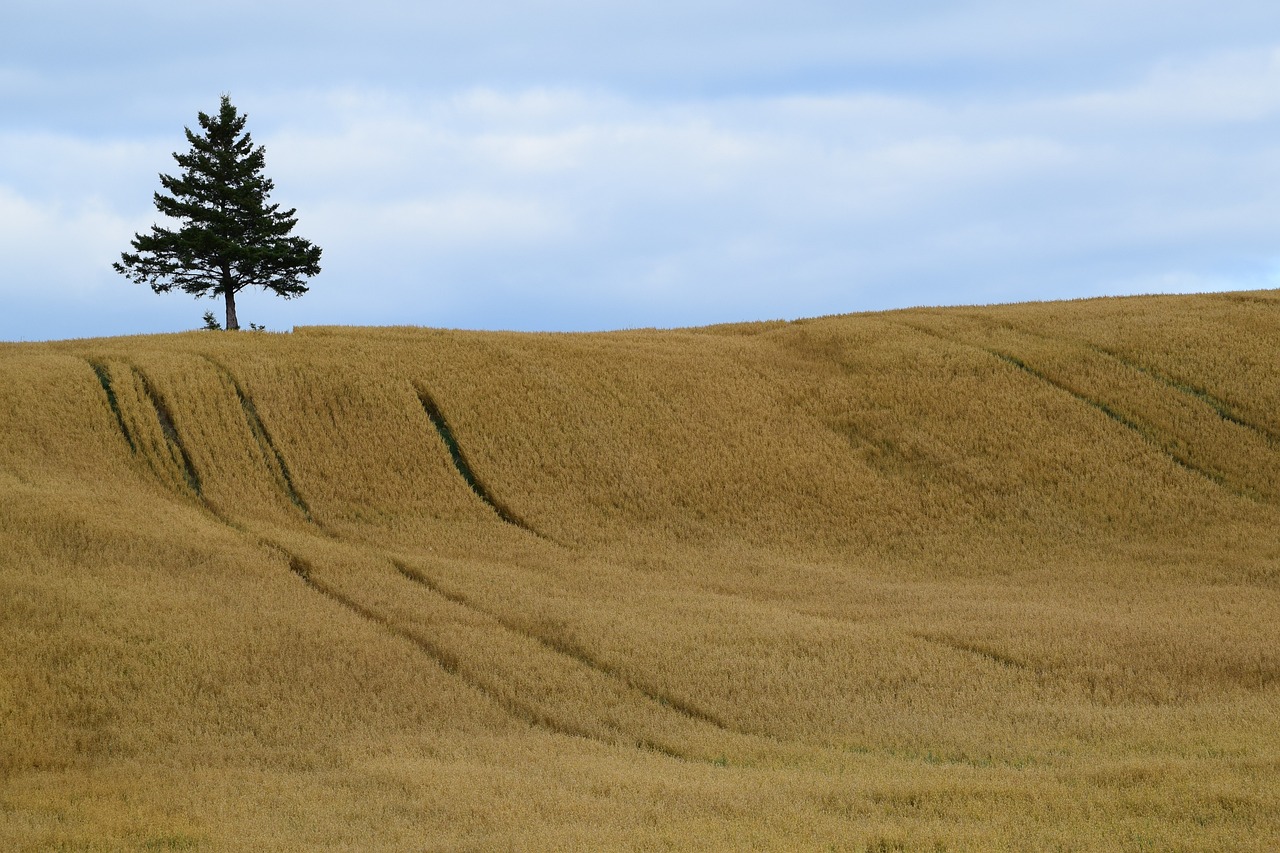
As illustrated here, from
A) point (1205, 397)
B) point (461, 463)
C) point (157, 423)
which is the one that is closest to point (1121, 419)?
point (1205, 397)

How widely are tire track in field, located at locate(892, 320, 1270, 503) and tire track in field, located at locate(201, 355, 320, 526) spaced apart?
2253 centimetres

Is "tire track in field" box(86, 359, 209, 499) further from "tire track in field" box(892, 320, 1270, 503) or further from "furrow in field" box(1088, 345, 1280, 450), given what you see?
"furrow in field" box(1088, 345, 1280, 450)

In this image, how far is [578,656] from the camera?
1944 centimetres

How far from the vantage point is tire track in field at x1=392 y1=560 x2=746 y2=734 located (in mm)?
17312

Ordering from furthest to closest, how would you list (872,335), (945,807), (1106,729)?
→ (872,335) → (1106,729) → (945,807)

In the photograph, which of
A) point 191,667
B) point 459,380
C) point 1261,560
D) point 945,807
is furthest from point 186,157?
point 945,807

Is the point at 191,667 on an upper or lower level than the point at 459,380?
lower

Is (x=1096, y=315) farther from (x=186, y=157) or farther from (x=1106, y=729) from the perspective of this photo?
(x=186, y=157)

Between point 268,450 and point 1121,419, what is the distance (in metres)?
23.8

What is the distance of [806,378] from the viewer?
37.7 metres

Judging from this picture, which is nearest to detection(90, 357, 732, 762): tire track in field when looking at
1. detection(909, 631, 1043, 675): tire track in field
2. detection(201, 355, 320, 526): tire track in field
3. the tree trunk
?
detection(201, 355, 320, 526): tire track in field

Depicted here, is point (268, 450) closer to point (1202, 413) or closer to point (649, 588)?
point (649, 588)

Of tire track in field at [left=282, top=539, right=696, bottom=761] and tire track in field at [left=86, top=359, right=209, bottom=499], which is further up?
tire track in field at [left=86, top=359, right=209, bottom=499]

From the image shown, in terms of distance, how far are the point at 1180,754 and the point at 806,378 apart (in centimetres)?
2382
